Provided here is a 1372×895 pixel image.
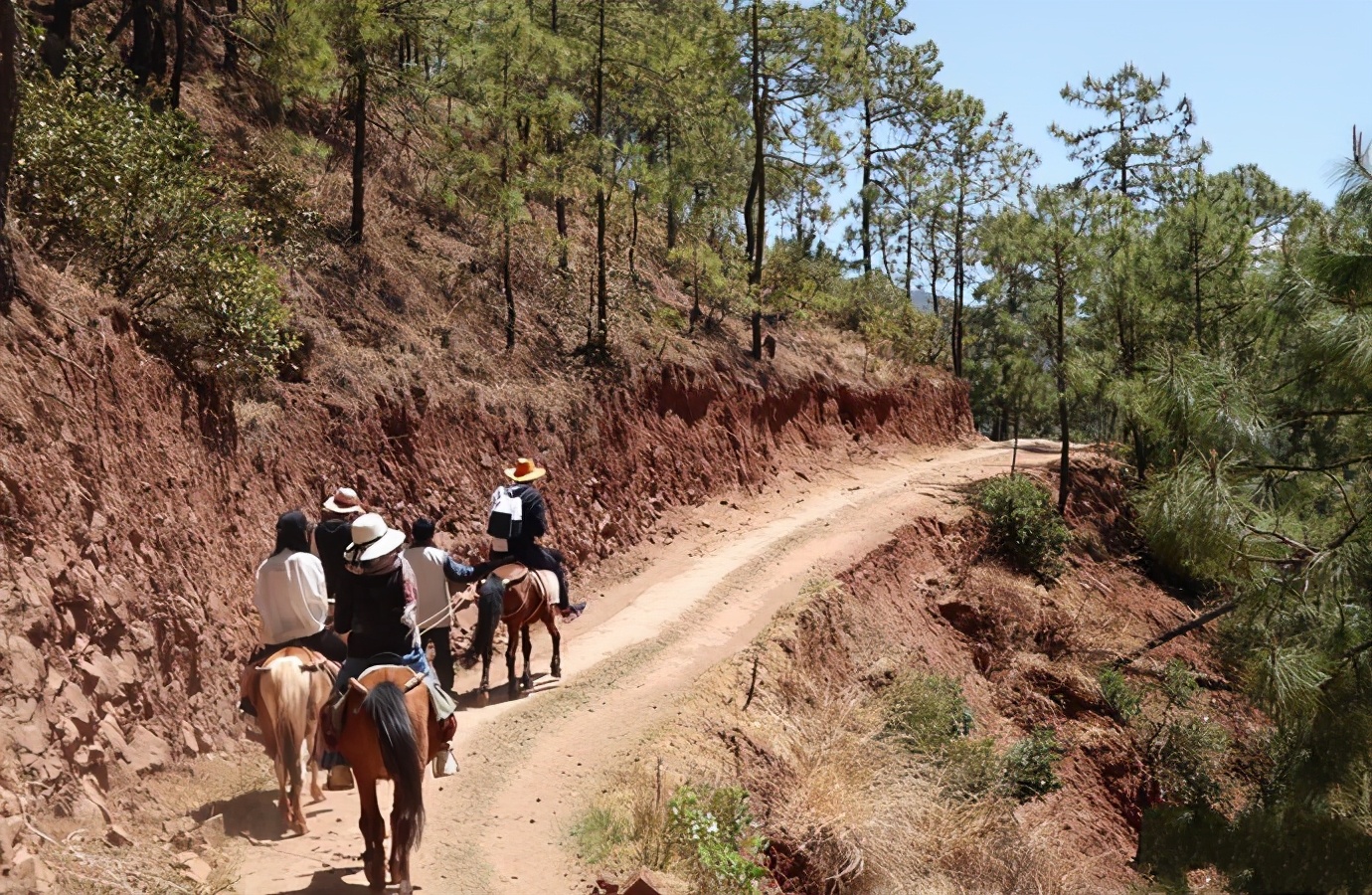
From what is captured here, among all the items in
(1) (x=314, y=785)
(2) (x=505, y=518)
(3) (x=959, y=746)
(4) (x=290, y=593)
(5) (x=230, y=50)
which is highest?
(5) (x=230, y=50)

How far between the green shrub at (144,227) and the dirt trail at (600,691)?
4.76 metres

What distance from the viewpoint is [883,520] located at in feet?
74.0

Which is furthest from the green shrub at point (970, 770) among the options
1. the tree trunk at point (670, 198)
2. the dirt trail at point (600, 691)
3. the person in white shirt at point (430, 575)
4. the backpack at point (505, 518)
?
the tree trunk at point (670, 198)

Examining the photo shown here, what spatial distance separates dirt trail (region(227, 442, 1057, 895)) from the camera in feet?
28.8

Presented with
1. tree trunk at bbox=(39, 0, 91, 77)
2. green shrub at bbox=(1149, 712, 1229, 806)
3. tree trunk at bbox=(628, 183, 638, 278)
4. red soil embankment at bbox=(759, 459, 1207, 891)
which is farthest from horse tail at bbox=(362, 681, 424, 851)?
tree trunk at bbox=(628, 183, 638, 278)

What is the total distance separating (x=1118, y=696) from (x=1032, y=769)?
4.61 meters

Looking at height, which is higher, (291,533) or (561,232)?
(561,232)

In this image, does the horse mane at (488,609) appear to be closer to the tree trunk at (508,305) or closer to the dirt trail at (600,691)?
the dirt trail at (600,691)

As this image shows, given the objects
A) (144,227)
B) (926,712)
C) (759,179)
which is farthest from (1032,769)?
(759,179)

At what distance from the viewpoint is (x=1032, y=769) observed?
52.4 ft

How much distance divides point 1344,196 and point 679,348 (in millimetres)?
14534

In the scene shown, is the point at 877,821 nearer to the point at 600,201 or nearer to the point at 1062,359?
→ the point at 600,201

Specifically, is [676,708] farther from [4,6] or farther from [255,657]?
[4,6]

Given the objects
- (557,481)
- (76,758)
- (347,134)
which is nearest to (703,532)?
(557,481)
